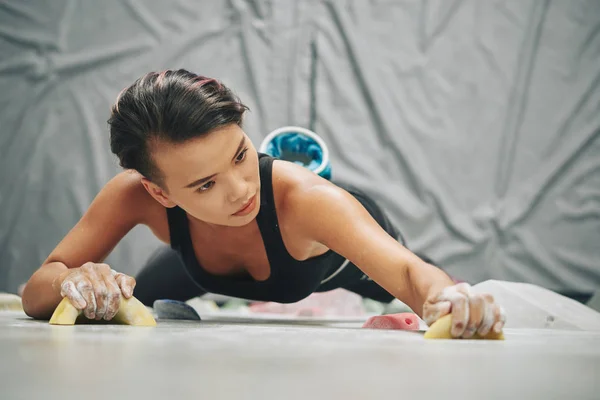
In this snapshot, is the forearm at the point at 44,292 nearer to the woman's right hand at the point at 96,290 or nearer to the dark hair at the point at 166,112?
the woman's right hand at the point at 96,290

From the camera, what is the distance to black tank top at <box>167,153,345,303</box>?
1.45m

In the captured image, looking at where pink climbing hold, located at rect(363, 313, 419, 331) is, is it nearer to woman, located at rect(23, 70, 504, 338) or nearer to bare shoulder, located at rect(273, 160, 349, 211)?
woman, located at rect(23, 70, 504, 338)

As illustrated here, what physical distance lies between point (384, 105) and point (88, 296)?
2.76 m

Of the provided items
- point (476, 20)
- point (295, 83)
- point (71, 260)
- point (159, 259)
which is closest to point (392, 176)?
point (295, 83)

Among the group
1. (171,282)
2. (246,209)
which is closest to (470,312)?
(246,209)

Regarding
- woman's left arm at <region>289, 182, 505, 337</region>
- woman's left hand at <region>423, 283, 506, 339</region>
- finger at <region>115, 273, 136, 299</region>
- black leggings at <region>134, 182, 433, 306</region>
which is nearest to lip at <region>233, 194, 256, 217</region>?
woman's left arm at <region>289, 182, 505, 337</region>

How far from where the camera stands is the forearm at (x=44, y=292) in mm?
1386

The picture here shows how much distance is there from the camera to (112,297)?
1.24 metres

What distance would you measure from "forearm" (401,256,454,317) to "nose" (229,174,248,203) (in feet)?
1.19

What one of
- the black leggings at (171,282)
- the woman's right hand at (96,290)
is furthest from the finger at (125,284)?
the black leggings at (171,282)

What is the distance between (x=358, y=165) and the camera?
373 centimetres

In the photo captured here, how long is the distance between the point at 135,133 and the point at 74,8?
299 centimetres

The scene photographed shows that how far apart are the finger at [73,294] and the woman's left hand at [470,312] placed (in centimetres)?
67

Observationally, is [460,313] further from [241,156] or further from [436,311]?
[241,156]
